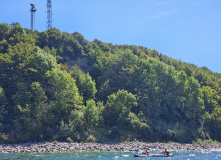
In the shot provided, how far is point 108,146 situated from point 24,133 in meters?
16.8

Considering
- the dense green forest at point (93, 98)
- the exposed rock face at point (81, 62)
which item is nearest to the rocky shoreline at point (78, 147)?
the dense green forest at point (93, 98)

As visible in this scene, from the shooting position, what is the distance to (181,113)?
7638 cm

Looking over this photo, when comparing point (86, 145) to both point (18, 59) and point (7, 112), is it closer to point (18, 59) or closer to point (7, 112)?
point (7, 112)

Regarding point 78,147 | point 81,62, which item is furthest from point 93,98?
point 81,62

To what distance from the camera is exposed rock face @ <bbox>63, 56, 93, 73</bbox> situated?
85.8 meters

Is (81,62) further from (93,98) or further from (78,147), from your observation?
(78,147)

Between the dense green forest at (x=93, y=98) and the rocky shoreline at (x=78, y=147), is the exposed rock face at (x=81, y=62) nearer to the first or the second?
the dense green forest at (x=93, y=98)

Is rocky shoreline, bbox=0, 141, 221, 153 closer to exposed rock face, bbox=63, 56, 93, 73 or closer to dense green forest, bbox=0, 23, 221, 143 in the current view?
dense green forest, bbox=0, 23, 221, 143

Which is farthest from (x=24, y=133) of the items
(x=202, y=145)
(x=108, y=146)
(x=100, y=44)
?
(x=100, y=44)

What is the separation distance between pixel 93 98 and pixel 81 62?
73.1 feet

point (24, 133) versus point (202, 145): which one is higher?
point (24, 133)

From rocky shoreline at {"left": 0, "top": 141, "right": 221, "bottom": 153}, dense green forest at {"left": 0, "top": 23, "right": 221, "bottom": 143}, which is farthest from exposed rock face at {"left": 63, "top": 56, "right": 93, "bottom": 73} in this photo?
rocky shoreline at {"left": 0, "top": 141, "right": 221, "bottom": 153}

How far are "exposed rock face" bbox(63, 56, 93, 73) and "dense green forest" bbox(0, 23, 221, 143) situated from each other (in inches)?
13.9

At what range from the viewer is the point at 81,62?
8831cm
